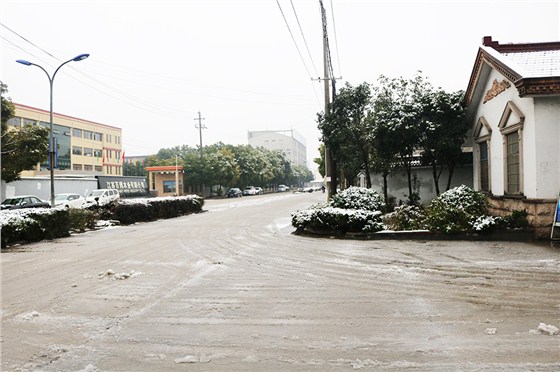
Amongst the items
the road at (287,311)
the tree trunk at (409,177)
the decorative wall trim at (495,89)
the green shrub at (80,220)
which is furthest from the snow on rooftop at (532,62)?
the green shrub at (80,220)

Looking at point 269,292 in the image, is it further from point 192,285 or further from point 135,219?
point 135,219

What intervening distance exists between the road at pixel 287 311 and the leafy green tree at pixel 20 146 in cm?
1740

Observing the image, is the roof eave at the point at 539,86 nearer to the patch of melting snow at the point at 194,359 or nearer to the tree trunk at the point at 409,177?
the tree trunk at the point at 409,177

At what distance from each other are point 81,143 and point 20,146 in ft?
163

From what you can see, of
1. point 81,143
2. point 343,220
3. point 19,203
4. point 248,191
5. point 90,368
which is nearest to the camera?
point 90,368

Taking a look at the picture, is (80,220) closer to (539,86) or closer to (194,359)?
(194,359)

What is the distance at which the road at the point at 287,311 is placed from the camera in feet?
14.5

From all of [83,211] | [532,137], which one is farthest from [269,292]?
[83,211]

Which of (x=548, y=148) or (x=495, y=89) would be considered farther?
(x=495, y=89)

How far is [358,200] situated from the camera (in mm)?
15930

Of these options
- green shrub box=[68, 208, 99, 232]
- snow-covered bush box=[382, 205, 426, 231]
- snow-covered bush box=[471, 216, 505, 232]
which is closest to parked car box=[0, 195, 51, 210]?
green shrub box=[68, 208, 99, 232]

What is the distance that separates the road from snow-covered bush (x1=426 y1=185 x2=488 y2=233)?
1.73 metres

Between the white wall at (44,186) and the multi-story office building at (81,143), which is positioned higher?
the multi-story office building at (81,143)

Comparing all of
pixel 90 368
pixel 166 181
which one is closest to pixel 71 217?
Result: pixel 90 368
